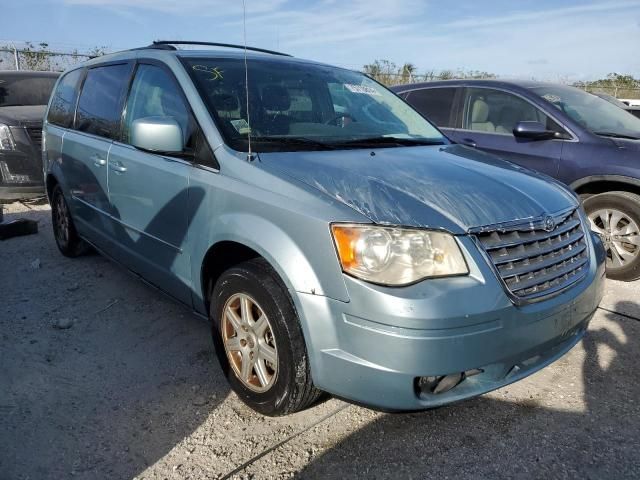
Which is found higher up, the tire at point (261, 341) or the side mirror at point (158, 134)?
the side mirror at point (158, 134)

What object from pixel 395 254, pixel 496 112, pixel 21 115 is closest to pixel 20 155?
pixel 21 115

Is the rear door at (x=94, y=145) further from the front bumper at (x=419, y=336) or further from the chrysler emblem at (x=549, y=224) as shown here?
the chrysler emblem at (x=549, y=224)

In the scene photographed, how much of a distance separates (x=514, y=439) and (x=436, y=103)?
417 centimetres

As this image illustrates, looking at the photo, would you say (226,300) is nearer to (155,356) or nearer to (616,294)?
(155,356)

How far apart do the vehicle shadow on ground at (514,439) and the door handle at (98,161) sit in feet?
8.25

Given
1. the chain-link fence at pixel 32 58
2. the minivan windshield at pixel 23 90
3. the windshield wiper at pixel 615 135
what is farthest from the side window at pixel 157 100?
the chain-link fence at pixel 32 58

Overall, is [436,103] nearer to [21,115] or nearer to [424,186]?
[424,186]

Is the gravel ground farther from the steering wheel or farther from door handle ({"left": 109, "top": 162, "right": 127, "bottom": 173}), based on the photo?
the steering wheel

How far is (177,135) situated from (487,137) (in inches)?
139

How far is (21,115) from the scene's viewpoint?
6.84 metres

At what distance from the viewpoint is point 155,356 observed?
3170 millimetres

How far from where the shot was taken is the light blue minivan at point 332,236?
2.04 metres

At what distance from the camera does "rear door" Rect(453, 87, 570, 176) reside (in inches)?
190

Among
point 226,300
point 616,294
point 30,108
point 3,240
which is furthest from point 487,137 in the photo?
point 30,108
